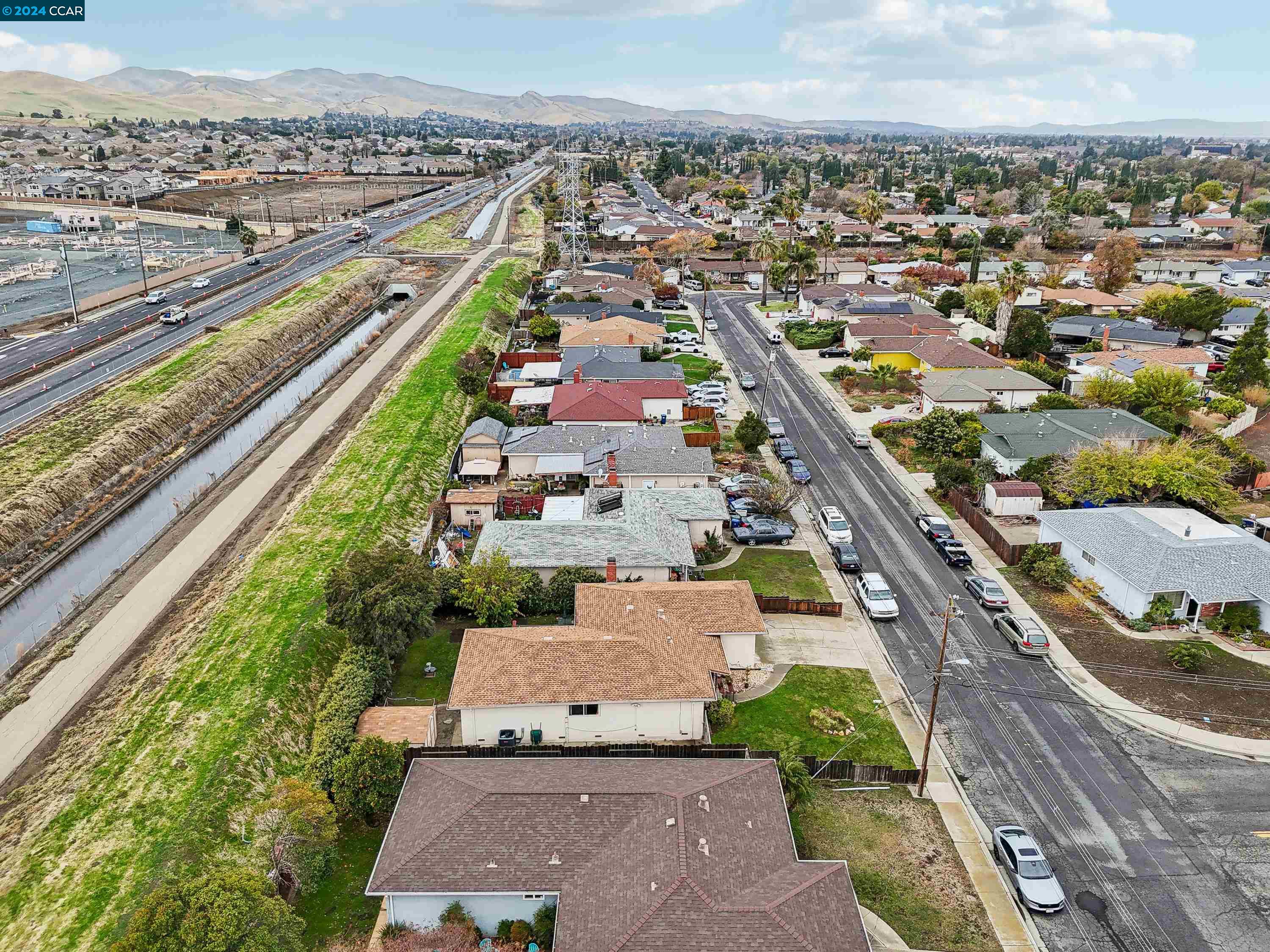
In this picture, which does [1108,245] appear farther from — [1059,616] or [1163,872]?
Answer: [1163,872]

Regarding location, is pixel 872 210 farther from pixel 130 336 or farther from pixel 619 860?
pixel 619 860

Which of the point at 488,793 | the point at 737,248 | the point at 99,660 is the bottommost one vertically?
the point at 99,660

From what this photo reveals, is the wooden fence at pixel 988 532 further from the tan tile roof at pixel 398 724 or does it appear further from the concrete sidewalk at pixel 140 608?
the concrete sidewalk at pixel 140 608

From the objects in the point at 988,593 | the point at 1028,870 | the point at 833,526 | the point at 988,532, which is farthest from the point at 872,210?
the point at 1028,870

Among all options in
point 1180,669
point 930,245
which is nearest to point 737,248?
point 930,245

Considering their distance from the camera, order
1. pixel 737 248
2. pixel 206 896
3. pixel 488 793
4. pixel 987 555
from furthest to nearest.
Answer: pixel 737 248 < pixel 987 555 < pixel 488 793 < pixel 206 896
